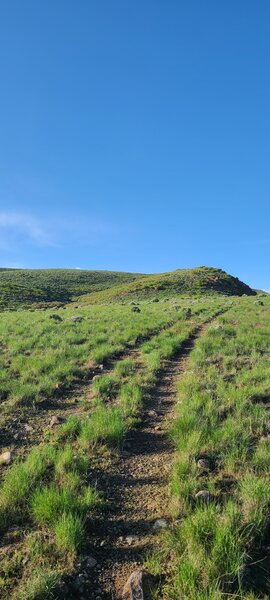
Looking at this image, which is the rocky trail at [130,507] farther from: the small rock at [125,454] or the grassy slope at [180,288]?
the grassy slope at [180,288]

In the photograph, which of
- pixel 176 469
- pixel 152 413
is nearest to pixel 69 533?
pixel 176 469

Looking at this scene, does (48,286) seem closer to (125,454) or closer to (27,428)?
(27,428)

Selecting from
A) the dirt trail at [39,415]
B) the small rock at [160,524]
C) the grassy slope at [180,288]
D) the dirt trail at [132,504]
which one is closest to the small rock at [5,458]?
the dirt trail at [39,415]

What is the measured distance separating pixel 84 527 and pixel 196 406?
3893 mm

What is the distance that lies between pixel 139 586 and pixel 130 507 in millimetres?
1354

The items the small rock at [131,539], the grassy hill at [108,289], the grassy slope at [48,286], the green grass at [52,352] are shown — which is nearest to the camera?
the small rock at [131,539]

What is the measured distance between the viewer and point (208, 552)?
354 cm

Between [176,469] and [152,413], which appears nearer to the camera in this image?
[176,469]

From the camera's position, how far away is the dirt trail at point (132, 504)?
3.65m

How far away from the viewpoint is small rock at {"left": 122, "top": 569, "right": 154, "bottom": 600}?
10.7ft

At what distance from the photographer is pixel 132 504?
472 cm

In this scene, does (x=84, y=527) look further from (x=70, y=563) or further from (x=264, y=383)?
(x=264, y=383)

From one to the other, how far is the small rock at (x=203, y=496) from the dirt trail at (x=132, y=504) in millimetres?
385

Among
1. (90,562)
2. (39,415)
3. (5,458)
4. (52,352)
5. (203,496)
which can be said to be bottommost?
(90,562)
